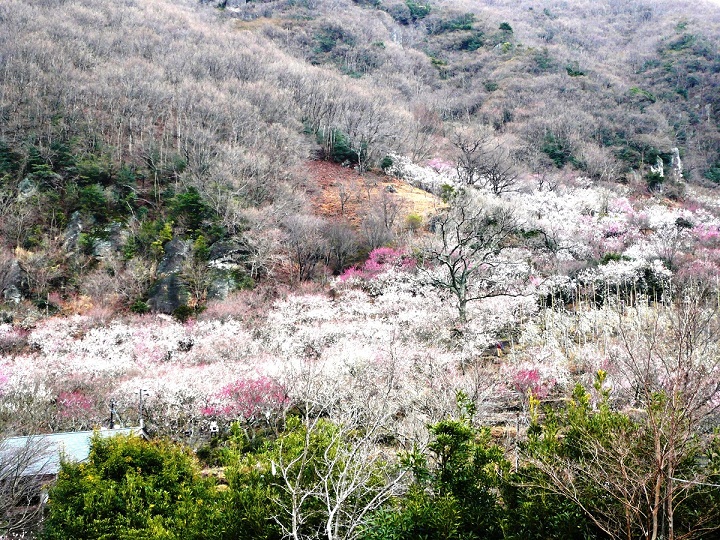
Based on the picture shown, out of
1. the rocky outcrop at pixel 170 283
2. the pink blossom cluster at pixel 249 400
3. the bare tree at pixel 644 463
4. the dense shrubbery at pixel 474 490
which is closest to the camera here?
the bare tree at pixel 644 463

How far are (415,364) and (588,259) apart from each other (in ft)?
56.9

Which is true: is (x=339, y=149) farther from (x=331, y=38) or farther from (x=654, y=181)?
(x=331, y=38)

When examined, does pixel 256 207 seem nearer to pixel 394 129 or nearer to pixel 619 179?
pixel 394 129

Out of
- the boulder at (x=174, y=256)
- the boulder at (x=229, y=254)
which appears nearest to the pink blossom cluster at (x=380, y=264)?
the boulder at (x=229, y=254)

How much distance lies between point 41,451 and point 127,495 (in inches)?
196

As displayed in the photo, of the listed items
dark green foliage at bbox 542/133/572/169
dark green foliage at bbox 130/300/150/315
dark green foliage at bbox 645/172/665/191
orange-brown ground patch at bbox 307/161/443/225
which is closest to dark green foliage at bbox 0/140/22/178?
dark green foliage at bbox 130/300/150/315

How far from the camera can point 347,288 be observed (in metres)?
27.7

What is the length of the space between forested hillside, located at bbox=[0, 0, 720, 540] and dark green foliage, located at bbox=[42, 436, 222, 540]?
56mm

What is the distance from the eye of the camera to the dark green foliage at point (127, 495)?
7.81 m

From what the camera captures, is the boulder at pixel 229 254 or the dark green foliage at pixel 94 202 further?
the dark green foliage at pixel 94 202

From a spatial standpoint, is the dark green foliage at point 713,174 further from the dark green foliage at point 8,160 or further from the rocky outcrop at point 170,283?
the dark green foliage at point 8,160

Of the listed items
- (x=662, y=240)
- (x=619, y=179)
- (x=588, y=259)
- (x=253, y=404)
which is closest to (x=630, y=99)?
(x=619, y=179)

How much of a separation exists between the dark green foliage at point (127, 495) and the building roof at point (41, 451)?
2.44 feet

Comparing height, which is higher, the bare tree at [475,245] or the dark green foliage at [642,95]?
the dark green foliage at [642,95]
